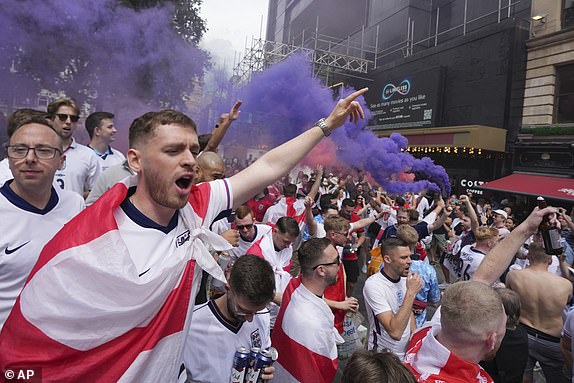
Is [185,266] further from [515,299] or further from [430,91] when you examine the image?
[430,91]

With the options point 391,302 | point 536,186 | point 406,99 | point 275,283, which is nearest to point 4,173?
point 275,283

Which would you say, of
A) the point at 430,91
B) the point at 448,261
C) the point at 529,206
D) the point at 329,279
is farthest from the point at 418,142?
the point at 329,279

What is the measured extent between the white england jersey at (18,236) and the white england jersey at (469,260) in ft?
16.6

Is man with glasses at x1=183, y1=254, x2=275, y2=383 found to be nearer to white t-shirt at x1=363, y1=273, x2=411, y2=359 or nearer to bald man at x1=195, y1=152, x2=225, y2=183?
bald man at x1=195, y1=152, x2=225, y2=183

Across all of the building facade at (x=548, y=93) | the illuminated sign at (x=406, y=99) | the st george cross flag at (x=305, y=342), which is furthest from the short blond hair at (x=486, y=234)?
the illuminated sign at (x=406, y=99)

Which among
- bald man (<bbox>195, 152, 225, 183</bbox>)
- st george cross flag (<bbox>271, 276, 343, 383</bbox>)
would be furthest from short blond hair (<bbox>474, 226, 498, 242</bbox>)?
bald man (<bbox>195, 152, 225, 183</bbox>)

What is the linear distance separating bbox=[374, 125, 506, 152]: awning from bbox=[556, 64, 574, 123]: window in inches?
86.4

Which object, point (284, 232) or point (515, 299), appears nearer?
point (515, 299)

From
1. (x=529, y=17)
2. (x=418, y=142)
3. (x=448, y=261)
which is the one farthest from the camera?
(x=418, y=142)

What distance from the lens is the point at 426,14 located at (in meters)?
23.9

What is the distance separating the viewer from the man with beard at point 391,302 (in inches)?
124

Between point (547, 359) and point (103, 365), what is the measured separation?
453 cm

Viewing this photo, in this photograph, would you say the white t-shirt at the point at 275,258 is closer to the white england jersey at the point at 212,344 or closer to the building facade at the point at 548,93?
the white england jersey at the point at 212,344

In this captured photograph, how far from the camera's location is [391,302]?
3.51 m
